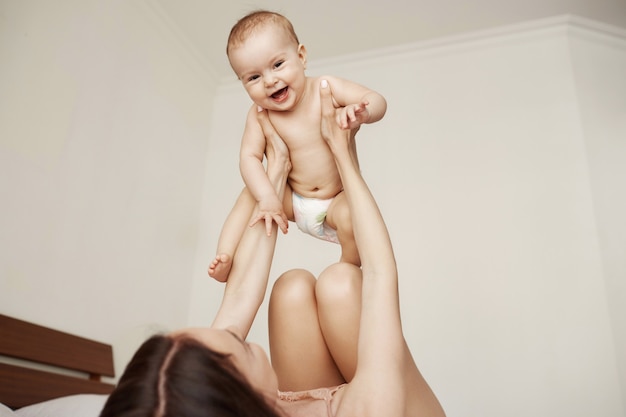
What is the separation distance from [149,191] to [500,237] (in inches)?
67.8

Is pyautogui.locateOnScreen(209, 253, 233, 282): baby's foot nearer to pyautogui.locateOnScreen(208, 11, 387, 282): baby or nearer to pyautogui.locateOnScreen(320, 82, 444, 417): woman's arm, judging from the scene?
pyautogui.locateOnScreen(208, 11, 387, 282): baby

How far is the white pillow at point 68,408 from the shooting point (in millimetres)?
1471

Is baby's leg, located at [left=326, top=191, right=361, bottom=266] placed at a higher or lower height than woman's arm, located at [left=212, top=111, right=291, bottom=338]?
higher

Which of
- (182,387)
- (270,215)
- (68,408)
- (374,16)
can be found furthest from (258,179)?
(374,16)

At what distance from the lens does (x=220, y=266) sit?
100 centimetres

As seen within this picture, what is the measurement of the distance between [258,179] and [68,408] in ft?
3.11

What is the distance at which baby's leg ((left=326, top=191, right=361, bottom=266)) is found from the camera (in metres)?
1.11

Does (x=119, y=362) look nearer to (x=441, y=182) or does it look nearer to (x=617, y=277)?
(x=441, y=182)

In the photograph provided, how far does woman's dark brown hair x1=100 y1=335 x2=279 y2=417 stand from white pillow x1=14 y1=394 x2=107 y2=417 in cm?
98

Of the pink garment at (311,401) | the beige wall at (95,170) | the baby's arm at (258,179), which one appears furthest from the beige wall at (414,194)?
the pink garment at (311,401)

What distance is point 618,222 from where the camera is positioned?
7.69ft

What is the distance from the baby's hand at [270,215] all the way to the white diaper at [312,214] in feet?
0.47

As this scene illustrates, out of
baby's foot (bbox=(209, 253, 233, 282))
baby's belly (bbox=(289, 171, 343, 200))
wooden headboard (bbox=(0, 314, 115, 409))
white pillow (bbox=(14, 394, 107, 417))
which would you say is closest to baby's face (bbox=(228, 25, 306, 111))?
baby's belly (bbox=(289, 171, 343, 200))

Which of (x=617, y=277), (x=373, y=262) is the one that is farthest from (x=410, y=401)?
(x=617, y=277)
